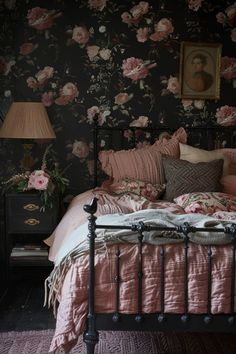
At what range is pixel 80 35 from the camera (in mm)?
3566

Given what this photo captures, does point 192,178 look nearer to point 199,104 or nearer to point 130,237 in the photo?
point 199,104

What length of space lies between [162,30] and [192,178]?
1317 millimetres

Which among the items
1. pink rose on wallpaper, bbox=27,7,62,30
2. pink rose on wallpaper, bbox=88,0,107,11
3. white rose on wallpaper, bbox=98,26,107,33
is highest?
pink rose on wallpaper, bbox=88,0,107,11

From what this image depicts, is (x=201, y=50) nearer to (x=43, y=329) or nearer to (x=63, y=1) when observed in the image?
(x=63, y=1)

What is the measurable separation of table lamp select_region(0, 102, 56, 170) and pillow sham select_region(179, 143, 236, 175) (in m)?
1.03

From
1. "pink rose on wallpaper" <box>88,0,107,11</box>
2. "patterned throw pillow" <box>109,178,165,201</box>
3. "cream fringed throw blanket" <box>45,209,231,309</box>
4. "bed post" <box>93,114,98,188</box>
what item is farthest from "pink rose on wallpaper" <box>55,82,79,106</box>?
"cream fringed throw blanket" <box>45,209,231,309</box>

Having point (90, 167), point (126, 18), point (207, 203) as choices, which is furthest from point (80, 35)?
point (207, 203)

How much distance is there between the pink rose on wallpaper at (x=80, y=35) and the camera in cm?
356

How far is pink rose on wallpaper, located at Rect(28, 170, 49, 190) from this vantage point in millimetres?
3094

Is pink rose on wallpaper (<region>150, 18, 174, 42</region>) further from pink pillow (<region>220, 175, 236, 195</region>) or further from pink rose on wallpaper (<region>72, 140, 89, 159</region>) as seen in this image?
pink pillow (<region>220, 175, 236, 195</region>)

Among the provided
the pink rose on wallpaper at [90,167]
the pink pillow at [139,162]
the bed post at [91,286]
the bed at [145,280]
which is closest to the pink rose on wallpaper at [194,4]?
the pink pillow at [139,162]

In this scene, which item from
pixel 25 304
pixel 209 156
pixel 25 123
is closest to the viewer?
pixel 25 304

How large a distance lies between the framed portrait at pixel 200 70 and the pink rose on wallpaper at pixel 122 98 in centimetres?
45

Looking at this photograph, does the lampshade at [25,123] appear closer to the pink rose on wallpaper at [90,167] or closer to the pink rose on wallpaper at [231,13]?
the pink rose on wallpaper at [90,167]
